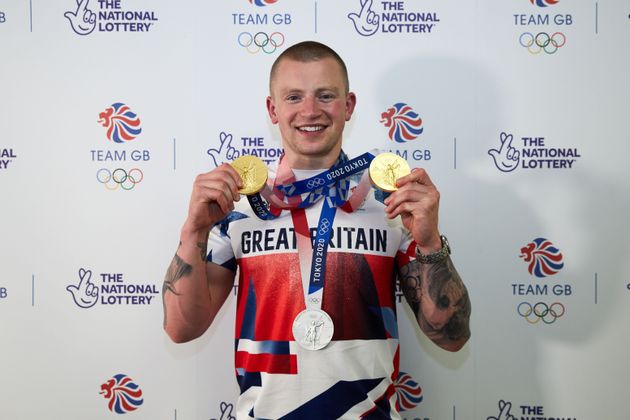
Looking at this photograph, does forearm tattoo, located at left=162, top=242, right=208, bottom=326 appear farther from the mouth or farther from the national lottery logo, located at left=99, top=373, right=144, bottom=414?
the national lottery logo, located at left=99, top=373, right=144, bottom=414

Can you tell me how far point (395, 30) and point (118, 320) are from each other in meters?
1.67

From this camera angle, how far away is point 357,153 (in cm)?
233

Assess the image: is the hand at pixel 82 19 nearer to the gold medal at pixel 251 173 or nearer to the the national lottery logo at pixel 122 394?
the gold medal at pixel 251 173

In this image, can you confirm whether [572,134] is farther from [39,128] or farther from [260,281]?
[39,128]

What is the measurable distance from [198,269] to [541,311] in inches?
57.7

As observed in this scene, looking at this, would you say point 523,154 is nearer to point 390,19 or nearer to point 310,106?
point 390,19

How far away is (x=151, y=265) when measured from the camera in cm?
233

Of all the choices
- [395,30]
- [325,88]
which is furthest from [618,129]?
[325,88]

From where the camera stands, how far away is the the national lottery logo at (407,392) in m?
2.32

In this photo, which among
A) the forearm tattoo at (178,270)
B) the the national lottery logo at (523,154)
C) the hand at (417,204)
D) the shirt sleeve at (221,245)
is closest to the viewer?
the hand at (417,204)

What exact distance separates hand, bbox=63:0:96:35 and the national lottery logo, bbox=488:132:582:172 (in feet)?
5.73

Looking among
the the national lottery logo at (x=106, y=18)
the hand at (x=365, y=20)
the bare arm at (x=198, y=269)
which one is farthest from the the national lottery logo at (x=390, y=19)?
the bare arm at (x=198, y=269)

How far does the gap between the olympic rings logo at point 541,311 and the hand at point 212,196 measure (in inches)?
54.6

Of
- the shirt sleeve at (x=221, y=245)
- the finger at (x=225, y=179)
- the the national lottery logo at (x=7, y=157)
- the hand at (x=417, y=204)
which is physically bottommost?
the shirt sleeve at (x=221, y=245)
